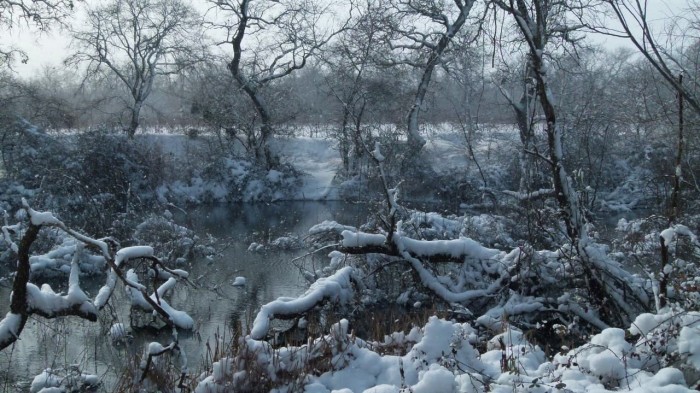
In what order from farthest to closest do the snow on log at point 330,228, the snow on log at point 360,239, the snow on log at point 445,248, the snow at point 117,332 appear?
the snow on log at point 330,228, the snow on log at point 445,248, the snow on log at point 360,239, the snow at point 117,332

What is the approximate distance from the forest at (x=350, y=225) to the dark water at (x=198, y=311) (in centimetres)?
6

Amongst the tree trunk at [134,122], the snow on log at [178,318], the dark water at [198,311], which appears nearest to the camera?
the dark water at [198,311]

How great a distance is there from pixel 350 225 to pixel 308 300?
7870 millimetres

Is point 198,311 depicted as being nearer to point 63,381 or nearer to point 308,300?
point 308,300

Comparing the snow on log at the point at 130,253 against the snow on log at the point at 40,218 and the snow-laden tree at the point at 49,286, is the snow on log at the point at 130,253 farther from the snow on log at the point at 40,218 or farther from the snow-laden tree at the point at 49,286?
the snow on log at the point at 40,218

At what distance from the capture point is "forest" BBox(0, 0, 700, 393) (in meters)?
5.15

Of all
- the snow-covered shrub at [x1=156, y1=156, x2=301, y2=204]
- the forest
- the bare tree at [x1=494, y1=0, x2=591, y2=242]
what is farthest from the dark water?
the snow-covered shrub at [x1=156, y1=156, x2=301, y2=204]

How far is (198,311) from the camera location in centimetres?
1010

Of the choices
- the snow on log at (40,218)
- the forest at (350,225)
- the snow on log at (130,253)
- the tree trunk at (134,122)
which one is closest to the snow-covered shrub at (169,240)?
the forest at (350,225)

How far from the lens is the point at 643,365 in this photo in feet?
14.7

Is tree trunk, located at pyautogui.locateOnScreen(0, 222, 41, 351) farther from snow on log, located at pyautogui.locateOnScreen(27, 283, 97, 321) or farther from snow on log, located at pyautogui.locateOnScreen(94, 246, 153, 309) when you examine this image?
snow on log, located at pyautogui.locateOnScreen(94, 246, 153, 309)

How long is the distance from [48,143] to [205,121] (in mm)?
7374

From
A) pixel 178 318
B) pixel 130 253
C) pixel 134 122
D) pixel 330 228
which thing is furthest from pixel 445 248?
pixel 134 122

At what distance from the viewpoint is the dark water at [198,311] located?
7.68 meters
